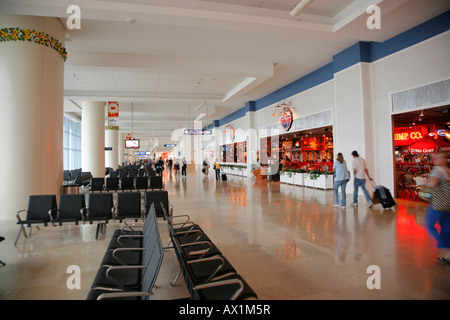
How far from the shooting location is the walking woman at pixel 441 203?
3.71m

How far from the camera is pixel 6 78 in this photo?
6.50m

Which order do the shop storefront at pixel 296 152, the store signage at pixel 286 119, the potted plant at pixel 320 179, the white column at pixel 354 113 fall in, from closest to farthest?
1. the white column at pixel 354 113
2. the potted plant at pixel 320 179
3. the store signage at pixel 286 119
4. the shop storefront at pixel 296 152

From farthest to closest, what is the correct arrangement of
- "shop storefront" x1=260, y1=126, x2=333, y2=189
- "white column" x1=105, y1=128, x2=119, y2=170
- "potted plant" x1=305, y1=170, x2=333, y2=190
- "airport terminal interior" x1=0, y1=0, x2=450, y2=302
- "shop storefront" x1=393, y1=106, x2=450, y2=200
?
1. "white column" x1=105, y1=128, x2=119, y2=170
2. "shop storefront" x1=260, y1=126, x2=333, y2=189
3. "potted plant" x1=305, y1=170, x2=333, y2=190
4. "shop storefront" x1=393, y1=106, x2=450, y2=200
5. "airport terminal interior" x1=0, y1=0, x2=450, y2=302

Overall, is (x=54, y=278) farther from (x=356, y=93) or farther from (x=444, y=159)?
(x=356, y=93)

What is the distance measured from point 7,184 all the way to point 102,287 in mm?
5882

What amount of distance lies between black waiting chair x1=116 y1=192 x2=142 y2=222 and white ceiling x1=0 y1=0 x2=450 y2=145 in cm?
433

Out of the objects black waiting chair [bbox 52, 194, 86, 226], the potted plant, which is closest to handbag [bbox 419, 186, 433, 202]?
the potted plant

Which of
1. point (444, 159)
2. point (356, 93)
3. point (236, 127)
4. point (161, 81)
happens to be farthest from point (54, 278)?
point (236, 127)

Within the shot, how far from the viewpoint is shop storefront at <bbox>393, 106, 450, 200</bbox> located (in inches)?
426

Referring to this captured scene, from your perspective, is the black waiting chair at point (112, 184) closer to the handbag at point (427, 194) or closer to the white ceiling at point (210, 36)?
the white ceiling at point (210, 36)

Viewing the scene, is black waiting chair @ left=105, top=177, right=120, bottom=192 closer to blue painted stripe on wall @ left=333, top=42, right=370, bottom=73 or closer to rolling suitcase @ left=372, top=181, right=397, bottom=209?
rolling suitcase @ left=372, top=181, right=397, bottom=209

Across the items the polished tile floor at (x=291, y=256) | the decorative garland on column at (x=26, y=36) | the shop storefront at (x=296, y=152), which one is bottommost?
the polished tile floor at (x=291, y=256)

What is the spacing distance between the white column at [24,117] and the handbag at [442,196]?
7.98 m

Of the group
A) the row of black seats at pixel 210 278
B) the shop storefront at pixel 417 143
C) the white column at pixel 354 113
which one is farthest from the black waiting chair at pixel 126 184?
the shop storefront at pixel 417 143
